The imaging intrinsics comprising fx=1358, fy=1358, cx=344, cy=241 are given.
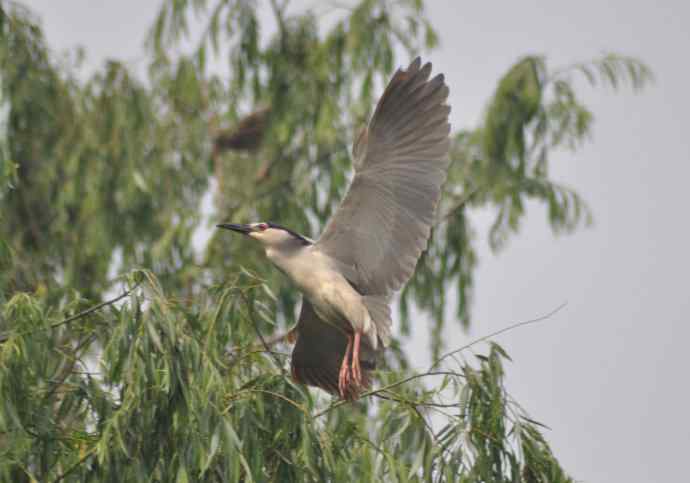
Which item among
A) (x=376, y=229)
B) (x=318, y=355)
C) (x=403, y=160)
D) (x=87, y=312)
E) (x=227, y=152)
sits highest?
(x=227, y=152)

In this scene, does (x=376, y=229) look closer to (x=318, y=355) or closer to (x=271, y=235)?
(x=271, y=235)

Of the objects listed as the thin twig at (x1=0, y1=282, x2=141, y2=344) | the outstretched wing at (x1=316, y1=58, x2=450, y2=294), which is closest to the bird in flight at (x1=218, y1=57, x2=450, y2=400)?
the outstretched wing at (x1=316, y1=58, x2=450, y2=294)

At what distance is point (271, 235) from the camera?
5.04 metres

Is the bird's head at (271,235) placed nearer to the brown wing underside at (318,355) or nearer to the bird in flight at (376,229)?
the bird in flight at (376,229)

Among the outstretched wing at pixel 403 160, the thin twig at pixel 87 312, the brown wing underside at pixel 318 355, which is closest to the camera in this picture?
the thin twig at pixel 87 312

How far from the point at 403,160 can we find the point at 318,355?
86 centimetres

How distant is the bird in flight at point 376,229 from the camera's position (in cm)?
485

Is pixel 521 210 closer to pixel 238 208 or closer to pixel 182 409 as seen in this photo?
pixel 238 208

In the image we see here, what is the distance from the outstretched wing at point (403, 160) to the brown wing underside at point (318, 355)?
46 centimetres

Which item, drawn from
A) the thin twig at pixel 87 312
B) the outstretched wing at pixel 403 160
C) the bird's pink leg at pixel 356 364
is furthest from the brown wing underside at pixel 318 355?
the thin twig at pixel 87 312

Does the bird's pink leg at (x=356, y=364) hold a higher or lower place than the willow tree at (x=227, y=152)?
lower

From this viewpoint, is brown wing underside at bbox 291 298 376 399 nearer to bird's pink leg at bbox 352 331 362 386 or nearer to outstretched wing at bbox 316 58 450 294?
bird's pink leg at bbox 352 331 362 386

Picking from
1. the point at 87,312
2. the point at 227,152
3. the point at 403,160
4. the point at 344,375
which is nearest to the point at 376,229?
the point at 403,160

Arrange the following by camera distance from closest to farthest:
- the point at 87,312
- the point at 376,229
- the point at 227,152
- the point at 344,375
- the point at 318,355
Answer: the point at 87,312 < the point at 344,375 < the point at 376,229 < the point at 318,355 < the point at 227,152
